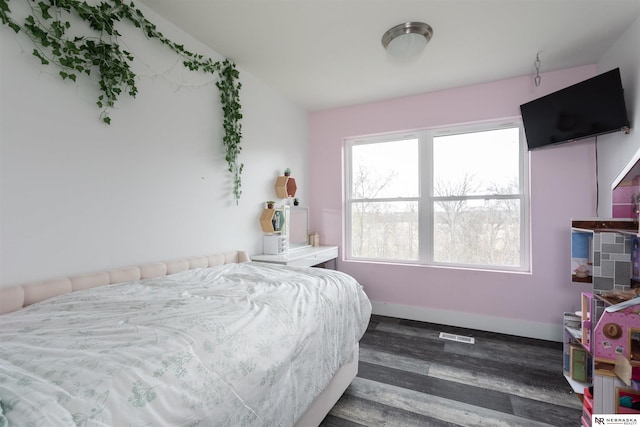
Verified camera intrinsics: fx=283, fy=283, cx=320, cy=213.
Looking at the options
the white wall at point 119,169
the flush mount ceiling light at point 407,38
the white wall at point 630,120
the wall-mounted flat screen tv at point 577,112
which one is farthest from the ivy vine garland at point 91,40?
the white wall at point 630,120

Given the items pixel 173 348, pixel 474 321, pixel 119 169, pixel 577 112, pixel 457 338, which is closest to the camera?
pixel 173 348

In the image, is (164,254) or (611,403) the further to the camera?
(164,254)

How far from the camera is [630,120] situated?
2.18 meters

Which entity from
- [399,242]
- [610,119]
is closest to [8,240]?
[399,242]

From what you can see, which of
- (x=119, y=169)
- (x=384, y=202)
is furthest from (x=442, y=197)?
(x=119, y=169)

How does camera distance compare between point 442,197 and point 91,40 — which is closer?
point 91,40

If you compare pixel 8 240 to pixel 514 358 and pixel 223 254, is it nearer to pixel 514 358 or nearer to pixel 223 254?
pixel 223 254

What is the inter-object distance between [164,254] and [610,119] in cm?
357

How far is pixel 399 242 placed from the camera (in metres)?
3.56

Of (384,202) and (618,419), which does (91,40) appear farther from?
(384,202)

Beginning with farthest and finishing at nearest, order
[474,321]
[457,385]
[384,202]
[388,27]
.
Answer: [384,202] → [474,321] → [388,27] → [457,385]

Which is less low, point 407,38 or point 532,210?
point 407,38

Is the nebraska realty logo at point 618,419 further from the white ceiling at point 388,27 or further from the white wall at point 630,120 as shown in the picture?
the white ceiling at point 388,27

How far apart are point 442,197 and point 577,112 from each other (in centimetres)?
136
